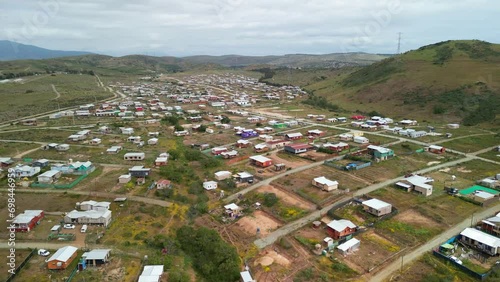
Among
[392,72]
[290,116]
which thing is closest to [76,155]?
[290,116]

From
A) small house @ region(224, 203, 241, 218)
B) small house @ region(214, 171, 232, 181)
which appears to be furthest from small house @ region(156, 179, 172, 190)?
small house @ region(224, 203, 241, 218)

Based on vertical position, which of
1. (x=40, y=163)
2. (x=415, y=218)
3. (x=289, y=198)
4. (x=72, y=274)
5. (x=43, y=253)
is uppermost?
(x=40, y=163)

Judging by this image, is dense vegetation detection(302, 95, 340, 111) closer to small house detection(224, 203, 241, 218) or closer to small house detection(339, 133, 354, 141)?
small house detection(339, 133, 354, 141)

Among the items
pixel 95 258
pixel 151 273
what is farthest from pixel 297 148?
pixel 95 258

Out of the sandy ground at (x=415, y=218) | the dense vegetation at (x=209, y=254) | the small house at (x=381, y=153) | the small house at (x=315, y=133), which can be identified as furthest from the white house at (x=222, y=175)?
the small house at (x=315, y=133)

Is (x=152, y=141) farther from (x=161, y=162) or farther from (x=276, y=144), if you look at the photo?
(x=276, y=144)
